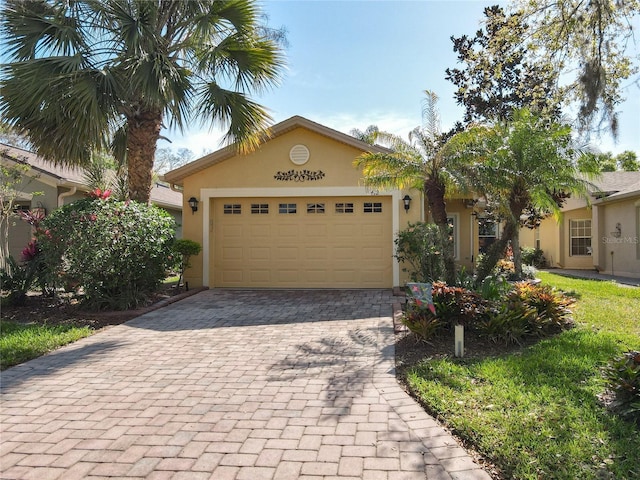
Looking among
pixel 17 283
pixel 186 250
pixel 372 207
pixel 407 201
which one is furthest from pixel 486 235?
pixel 17 283

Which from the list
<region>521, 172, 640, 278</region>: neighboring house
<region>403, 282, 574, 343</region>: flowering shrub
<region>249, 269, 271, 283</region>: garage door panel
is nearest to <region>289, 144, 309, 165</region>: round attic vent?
<region>249, 269, 271, 283</region>: garage door panel

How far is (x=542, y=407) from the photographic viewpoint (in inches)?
141

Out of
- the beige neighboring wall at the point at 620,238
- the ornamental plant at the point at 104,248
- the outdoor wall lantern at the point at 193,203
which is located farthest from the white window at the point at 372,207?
the beige neighboring wall at the point at 620,238

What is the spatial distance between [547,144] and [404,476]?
379 inches

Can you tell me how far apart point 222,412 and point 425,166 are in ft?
21.1

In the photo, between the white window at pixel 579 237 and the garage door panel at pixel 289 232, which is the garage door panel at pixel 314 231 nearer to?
the garage door panel at pixel 289 232

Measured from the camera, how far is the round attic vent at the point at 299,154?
11.2 meters

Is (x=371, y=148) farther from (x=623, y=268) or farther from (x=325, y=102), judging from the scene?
(x=623, y=268)

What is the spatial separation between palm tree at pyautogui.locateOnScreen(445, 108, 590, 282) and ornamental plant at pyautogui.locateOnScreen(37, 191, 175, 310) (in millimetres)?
6242

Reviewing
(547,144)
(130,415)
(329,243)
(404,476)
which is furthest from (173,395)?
(547,144)

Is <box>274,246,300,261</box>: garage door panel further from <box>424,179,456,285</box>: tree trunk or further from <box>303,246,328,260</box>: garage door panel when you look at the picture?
<box>424,179,456,285</box>: tree trunk

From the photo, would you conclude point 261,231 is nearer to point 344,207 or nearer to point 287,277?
point 287,277

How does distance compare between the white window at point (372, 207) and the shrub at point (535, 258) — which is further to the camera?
the shrub at point (535, 258)

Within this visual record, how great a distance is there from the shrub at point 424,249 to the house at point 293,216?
1026mm
